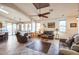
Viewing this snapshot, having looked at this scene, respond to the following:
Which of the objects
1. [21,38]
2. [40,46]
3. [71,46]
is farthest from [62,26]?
[21,38]

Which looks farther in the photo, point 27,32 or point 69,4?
point 27,32

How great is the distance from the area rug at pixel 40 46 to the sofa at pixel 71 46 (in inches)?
12.3

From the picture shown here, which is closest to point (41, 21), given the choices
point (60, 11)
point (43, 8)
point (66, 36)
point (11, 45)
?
point (43, 8)

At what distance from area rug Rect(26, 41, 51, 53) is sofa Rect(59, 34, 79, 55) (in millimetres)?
313

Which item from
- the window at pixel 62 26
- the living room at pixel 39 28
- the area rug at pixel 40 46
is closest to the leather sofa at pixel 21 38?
the living room at pixel 39 28

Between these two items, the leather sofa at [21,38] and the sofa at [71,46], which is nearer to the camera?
the sofa at [71,46]

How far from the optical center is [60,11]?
2.48 m

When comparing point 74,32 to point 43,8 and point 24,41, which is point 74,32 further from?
point 24,41

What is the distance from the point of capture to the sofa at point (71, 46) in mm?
2412

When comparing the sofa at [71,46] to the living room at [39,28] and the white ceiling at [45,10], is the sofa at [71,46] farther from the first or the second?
the white ceiling at [45,10]

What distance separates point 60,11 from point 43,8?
38 cm

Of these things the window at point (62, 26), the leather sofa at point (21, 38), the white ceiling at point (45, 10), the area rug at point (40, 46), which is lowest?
the area rug at point (40, 46)

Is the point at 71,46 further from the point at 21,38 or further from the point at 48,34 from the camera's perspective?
the point at 21,38

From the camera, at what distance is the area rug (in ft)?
8.17
